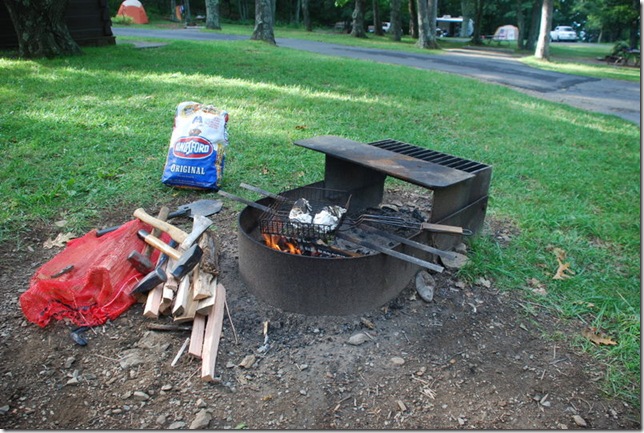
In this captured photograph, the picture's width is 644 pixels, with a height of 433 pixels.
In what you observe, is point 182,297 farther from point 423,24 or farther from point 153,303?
point 423,24

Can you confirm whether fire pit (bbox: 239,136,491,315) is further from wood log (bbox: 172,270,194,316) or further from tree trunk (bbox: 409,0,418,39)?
tree trunk (bbox: 409,0,418,39)

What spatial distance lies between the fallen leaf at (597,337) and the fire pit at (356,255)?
3.57 feet

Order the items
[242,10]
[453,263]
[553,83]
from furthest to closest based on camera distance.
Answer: [242,10] < [553,83] < [453,263]

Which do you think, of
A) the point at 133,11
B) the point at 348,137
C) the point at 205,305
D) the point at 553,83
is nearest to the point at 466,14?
→ the point at 133,11

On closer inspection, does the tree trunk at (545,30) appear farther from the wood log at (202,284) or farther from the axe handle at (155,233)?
the wood log at (202,284)

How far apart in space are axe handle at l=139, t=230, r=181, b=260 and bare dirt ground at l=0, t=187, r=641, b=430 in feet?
1.26

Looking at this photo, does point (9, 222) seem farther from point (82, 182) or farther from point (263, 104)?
point (263, 104)

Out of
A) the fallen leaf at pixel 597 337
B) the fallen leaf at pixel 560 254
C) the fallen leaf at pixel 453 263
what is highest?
the fallen leaf at pixel 453 263

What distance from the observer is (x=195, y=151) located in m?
4.70

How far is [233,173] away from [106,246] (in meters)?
2.09

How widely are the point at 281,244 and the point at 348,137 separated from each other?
3.47 meters

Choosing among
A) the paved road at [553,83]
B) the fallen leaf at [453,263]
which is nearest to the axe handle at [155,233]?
the fallen leaf at [453,263]

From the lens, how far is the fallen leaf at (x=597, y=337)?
311cm

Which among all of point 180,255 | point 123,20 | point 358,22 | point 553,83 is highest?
point 358,22
